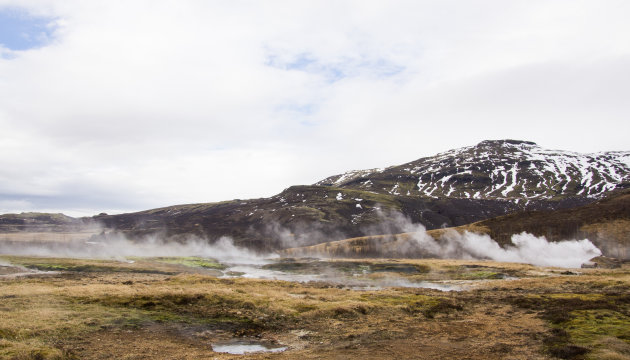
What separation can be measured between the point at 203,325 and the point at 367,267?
59.4 m

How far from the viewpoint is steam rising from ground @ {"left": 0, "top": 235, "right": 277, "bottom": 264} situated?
388 ft

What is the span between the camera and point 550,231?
341 ft

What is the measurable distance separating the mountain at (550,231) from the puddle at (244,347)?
89.7 meters

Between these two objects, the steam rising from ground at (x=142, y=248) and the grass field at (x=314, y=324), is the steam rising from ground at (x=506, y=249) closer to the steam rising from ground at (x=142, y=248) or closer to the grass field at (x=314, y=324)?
the steam rising from ground at (x=142, y=248)

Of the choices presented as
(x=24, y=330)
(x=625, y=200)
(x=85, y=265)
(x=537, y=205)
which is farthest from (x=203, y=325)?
(x=537, y=205)

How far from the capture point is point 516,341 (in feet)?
71.7

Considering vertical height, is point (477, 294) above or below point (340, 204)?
below

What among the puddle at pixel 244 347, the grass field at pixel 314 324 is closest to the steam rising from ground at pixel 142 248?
the grass field at pixel 314 324

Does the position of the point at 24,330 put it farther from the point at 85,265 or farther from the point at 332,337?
the point at 85,265

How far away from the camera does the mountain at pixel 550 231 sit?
92.1 m

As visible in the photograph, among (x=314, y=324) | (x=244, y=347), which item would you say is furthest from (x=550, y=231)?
(x=244, y=347)

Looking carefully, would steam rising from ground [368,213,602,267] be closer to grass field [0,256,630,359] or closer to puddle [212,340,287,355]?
grass field [0,256,630,359]

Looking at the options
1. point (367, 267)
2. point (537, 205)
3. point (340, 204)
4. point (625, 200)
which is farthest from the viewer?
point (340, 204)

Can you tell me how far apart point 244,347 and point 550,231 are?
339ft
